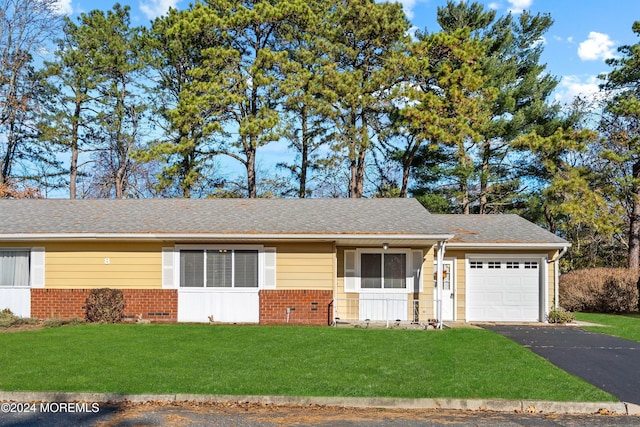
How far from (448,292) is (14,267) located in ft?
41.5

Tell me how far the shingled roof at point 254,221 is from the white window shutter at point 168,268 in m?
0.70

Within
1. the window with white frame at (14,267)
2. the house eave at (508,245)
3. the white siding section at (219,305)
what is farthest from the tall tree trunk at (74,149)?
the house eave at (508,245)

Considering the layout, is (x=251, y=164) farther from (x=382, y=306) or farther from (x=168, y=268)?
(x=382, y=306)

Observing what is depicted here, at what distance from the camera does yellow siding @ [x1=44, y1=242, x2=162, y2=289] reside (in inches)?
661

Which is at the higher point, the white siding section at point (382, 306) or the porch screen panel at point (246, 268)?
the porch screen panel at point (246, 268)

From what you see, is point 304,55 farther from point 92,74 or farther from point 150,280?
point 150,280

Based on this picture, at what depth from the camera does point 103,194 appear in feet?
130

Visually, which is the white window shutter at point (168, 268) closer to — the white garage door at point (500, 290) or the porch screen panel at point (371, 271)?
the porch screen panel at point (371, 271)

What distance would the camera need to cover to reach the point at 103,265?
16859 mm

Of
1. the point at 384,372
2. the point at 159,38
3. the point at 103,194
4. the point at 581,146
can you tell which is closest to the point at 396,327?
the point at 384,372

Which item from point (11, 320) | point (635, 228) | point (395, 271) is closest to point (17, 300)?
point (11, 320)

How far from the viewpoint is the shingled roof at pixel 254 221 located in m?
16.2

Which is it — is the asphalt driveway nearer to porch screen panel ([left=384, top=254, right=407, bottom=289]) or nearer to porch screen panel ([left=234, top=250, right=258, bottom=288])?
porch screen panel ([left=384, top=254, right=407, bottom=289])

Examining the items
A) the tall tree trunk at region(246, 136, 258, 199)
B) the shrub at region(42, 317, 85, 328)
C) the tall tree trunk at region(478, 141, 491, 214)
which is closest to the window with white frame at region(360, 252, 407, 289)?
the shrub at region(42, 317, 85, 328)
